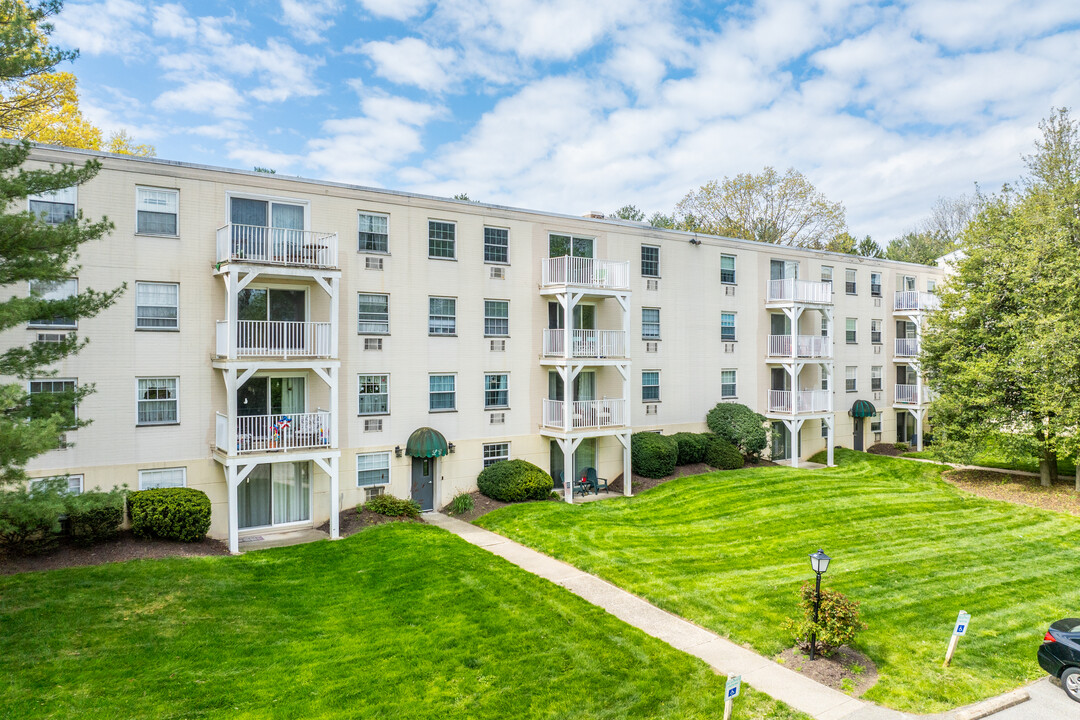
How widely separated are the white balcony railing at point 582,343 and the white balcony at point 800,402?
8779 mm

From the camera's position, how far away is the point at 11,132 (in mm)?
26062

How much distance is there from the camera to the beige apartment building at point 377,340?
1510 centimetres

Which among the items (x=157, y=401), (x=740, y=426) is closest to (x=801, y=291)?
(x=740, y=426)

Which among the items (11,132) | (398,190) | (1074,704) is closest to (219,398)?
(398,190)

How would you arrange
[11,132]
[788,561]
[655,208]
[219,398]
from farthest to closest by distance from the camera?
[655,208], [11,132], [219,398], [788,561]

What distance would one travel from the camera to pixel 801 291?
26.6 metres

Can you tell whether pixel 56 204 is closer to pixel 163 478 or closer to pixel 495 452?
pixel 163 478

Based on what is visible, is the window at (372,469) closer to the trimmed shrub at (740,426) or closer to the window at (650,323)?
the window at (650,323)

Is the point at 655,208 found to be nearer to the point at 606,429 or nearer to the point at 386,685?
the point at 606,429

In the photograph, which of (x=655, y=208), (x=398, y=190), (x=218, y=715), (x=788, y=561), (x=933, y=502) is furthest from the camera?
(x=655, y=208)

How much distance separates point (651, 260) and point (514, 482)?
10.0 meters

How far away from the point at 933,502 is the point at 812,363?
8150 mm

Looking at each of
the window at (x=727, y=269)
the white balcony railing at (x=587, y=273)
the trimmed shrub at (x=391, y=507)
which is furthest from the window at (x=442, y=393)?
the window at (x=727, y=269)

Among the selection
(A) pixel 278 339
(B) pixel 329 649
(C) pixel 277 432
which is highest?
(A) pixel 278 339
